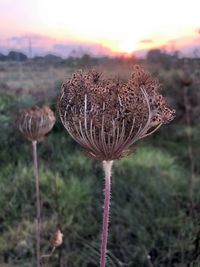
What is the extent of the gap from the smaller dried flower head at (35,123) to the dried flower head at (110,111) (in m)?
1.43

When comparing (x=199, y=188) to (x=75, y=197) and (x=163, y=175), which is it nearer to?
(x=163, y=175)

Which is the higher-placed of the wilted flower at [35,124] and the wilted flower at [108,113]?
the wilted flower at [108,113]

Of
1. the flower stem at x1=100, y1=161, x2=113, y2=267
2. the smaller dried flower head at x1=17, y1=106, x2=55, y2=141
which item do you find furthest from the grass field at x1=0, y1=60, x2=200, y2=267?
the flower stem at x1=100, y1=161, x2=113, y2=267

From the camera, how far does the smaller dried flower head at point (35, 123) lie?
260cm

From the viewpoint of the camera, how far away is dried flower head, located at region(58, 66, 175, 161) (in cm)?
114

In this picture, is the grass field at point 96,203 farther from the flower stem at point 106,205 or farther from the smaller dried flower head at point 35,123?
the flower stem at point 106,205

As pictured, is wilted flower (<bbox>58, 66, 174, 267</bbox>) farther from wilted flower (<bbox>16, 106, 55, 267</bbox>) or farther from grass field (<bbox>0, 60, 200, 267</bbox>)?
wilted flower (<bbox>16, 106, 55, 267</bbox>)

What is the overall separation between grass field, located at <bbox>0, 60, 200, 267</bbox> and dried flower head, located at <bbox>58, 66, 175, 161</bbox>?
118cm

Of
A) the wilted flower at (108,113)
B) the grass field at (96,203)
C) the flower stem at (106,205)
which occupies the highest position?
the wilted flower at (108,113)

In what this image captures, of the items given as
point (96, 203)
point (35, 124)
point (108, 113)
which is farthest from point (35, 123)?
point (96, 203)

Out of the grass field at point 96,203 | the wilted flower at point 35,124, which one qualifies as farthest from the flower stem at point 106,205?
the wilted flower at point 35,124

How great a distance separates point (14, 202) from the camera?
5.02 meters

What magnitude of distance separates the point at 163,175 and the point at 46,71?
5374 millimetres

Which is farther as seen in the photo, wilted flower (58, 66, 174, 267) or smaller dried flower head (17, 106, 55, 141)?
smaller dried flower head (17, 106, 55, 141)
